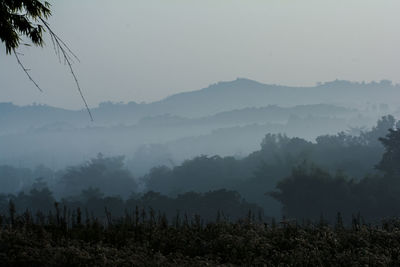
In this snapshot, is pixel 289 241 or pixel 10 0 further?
pixel 289 241

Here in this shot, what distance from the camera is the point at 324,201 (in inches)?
2591

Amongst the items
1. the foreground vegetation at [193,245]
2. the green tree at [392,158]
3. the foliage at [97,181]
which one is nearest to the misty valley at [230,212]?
the foreground vegetation at [193,245]

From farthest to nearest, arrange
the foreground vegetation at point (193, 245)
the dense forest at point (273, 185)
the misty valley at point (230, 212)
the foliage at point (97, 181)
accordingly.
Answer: the foliage at point (97, 181), the dense forest at point (273, 185), the misty valley at point (230, 212), the foreground vegetation at point (193, 245)

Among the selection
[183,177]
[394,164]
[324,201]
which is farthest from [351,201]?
[183,177]

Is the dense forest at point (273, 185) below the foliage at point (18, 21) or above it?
below

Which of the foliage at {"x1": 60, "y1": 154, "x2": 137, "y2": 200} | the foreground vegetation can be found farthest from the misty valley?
the foliage at {"x1": 60, "y1": 154, "x2": 137, "y2": 200}

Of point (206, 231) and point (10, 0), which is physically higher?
point (10, 0)

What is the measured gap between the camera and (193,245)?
12359 mm

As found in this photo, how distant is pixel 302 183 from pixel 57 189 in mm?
109749

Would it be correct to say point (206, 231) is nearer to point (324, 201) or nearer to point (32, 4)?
point (32, 4)

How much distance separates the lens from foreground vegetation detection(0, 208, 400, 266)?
10.3m

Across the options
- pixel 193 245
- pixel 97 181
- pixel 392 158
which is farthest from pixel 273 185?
pixel 193 245

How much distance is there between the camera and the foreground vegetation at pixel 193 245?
10312 mm

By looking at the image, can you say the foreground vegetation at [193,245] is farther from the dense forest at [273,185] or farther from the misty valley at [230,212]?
the dense forest at [273,185]
